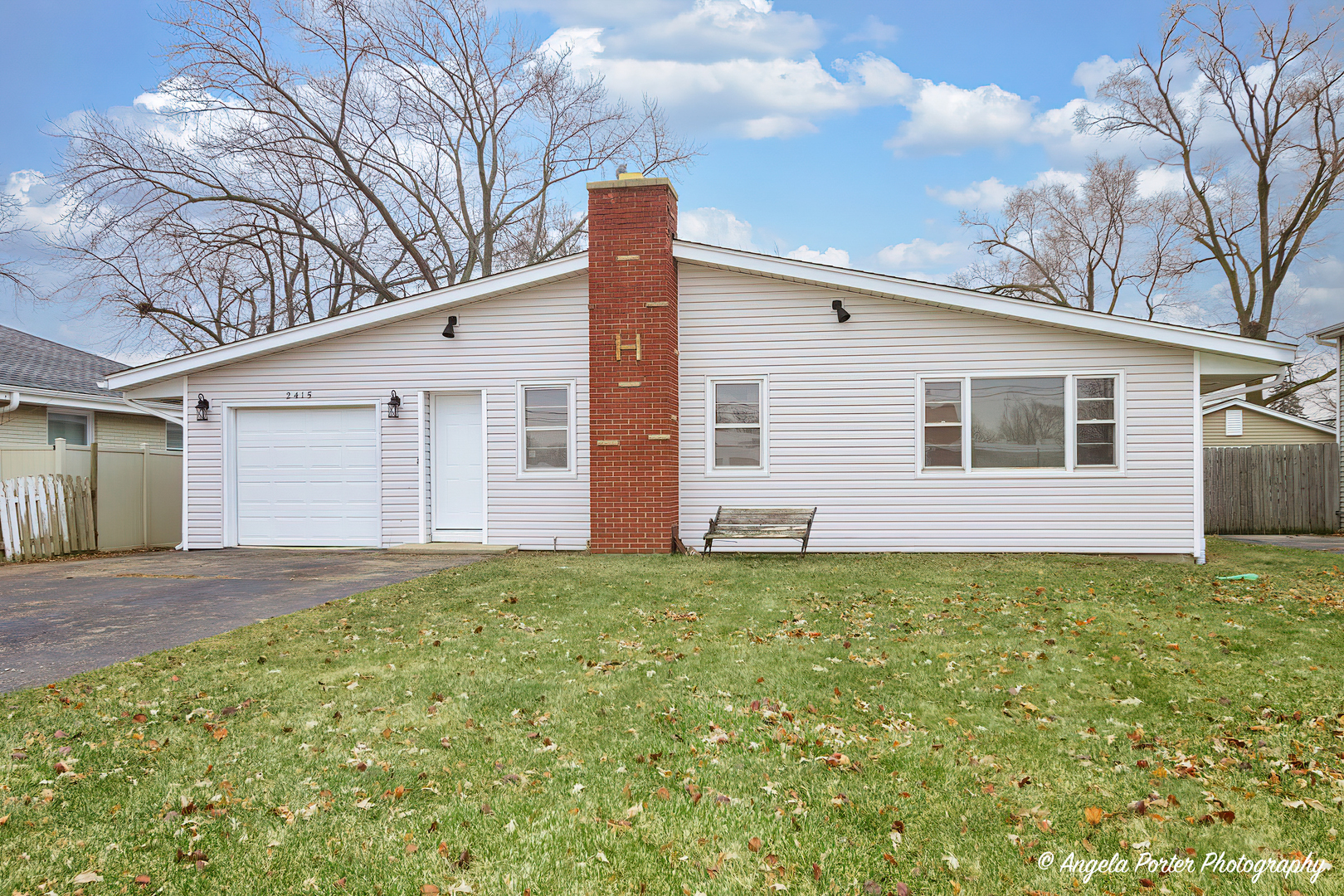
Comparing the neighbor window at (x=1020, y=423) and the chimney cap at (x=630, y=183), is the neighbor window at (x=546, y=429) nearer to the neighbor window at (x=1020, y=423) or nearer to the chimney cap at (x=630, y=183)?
the chimney cap at (x=630, y=183)

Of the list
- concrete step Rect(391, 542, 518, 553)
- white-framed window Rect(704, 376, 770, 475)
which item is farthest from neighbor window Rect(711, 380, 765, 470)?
concrete step Rect(391, 542, 518, 553)

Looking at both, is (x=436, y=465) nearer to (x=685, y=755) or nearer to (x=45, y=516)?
(x=45, y=516)

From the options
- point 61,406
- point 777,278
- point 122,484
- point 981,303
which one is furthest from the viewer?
point 61,406

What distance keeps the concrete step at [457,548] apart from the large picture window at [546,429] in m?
1.23

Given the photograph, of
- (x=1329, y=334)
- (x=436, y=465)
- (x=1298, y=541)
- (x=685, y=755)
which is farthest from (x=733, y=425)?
(x=1329, y=334)

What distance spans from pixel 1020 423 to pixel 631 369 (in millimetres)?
5690

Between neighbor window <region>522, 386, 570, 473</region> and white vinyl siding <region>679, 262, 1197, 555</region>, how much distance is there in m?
1.86

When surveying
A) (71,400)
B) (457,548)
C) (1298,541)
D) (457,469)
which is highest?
(71,400)

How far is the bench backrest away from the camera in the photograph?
10984 mm

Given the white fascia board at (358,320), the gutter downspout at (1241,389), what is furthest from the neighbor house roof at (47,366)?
the gutter downspout at (1241,389)

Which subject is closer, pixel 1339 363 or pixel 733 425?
pixel 733 425

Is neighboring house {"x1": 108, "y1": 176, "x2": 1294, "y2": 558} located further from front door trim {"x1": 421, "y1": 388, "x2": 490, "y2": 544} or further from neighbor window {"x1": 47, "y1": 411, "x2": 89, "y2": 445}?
neighbor window {"x1": 47, "y1": 411, "x2": 89, "y2": 445}

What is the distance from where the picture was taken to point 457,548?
1203 centimetres

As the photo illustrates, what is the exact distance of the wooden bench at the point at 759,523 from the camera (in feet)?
35.2
